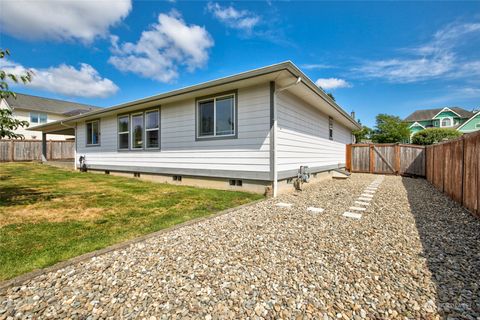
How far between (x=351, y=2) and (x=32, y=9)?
9871 mm

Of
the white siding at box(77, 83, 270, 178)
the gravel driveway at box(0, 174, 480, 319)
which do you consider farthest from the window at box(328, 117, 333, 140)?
the gravel driveway at box(0, 174, 480, 319)

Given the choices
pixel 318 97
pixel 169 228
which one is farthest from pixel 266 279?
pixel 318 97

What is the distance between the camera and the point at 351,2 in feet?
24.2

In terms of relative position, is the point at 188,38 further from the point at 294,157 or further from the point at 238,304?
the point at 238,304

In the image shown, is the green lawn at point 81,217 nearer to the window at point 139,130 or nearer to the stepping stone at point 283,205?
the stepping stone at point 283,205

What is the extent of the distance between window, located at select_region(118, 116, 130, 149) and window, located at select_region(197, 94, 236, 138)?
4412 mm

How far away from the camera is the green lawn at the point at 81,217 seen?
2600 mm

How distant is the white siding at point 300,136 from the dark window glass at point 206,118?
2.20 metres

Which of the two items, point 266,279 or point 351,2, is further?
point 351,2

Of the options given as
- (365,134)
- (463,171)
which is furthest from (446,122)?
(463,171)

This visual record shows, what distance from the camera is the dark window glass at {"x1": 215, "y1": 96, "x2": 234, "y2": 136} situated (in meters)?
6.72

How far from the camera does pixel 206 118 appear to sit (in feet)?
23.9

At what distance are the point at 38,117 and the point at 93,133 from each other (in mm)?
21743

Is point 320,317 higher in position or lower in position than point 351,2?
lower
